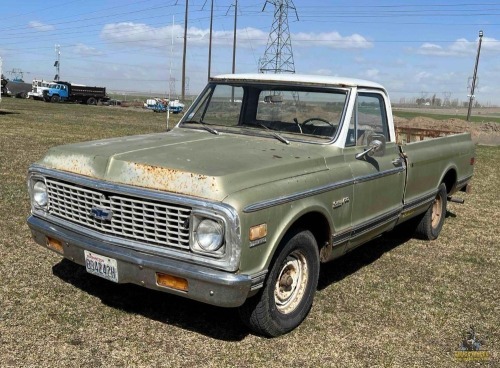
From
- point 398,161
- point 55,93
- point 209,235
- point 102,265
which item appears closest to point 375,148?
point 398,161

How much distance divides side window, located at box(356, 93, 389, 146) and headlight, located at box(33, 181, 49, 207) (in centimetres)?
257

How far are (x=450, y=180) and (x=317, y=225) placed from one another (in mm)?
3367

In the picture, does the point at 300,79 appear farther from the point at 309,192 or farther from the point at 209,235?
the point at 209,235

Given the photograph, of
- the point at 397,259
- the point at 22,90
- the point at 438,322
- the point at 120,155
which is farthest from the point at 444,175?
the point at 22,90

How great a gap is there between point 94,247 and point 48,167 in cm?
80

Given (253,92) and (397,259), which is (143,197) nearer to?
(253,92)

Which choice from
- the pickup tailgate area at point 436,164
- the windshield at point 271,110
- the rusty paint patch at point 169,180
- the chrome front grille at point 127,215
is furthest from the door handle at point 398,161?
the chrome front grille at point 127,215

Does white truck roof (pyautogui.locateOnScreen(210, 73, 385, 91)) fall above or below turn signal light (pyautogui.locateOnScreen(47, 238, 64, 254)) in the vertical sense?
above

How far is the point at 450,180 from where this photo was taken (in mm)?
6684

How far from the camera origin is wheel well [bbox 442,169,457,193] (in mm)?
6558

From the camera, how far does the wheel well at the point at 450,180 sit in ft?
21.5

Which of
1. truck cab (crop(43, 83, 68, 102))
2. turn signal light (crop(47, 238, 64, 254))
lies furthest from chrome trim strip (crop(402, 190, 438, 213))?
truck cab (crop(43, 83, 68, 102))

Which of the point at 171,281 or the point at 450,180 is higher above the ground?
the point at 450,180

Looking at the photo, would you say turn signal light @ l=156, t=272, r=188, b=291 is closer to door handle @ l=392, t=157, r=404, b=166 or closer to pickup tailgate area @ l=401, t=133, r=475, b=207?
door handle @ l=392, t=157, r=404, b=166
